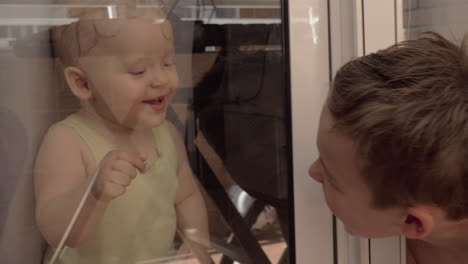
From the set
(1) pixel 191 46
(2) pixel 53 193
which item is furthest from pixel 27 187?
(1) pixel 191 46

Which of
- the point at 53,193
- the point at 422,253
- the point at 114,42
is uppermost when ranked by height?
the point at 114,42

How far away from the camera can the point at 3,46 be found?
84 centimetres

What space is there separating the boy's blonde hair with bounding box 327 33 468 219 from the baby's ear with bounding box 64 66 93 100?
38cm

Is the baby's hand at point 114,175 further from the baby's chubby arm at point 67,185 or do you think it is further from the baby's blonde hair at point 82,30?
the baby's blonde hair at point 82,30

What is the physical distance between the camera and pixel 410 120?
2.82 feet

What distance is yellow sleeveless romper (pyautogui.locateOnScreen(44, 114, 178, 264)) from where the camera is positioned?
2.96 ft

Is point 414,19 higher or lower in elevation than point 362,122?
A: higher

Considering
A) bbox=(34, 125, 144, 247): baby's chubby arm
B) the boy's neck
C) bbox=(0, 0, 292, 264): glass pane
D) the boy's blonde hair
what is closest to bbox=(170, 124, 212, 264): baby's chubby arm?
bbox=(0, 0, 292, 264): glass pane

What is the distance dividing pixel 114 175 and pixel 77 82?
0.49 ft

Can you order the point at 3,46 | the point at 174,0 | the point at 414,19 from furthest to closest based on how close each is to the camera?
1. the point at 414,19
2. the point at 174,0
3. the point at 3,46

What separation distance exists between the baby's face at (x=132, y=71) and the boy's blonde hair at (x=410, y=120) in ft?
0.89

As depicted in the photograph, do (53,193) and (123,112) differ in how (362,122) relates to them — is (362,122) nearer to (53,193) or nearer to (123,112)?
(123,112)

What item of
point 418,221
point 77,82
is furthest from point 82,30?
point 418,221

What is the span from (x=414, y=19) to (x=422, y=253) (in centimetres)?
45
